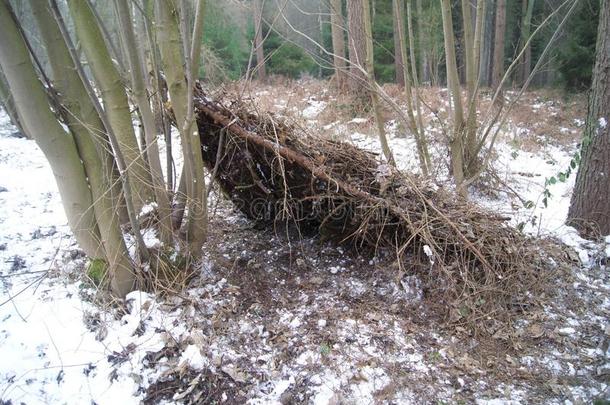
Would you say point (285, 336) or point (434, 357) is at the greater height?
point (285, 336)

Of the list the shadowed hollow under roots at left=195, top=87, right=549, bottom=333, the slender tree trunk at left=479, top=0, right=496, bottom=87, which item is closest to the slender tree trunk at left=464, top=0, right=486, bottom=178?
the shadowed hollow under roots at left=195, top=87, right=549, bottom=333

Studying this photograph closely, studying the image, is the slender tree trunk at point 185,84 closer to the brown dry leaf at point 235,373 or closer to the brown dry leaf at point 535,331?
the brown dry leaf at point 235,373

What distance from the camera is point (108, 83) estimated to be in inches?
111

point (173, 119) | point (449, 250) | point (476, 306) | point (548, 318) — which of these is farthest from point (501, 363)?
point (173, 119)

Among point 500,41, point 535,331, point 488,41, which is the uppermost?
point 488,41

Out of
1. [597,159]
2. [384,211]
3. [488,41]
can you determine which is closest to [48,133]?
[384,211]

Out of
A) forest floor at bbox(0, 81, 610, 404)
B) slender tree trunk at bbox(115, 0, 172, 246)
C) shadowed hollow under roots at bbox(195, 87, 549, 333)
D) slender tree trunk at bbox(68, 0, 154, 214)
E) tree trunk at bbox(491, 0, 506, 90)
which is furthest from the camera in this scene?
tree trunk at bbox(491, 0, 506, 90)

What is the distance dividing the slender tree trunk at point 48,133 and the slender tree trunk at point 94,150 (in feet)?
0.24

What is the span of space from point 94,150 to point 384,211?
228 cm

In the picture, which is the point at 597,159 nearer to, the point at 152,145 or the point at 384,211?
the point at 384,211

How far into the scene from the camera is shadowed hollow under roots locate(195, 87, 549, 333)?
2.97 m

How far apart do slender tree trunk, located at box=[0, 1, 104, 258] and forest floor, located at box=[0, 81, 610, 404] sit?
0.28 m

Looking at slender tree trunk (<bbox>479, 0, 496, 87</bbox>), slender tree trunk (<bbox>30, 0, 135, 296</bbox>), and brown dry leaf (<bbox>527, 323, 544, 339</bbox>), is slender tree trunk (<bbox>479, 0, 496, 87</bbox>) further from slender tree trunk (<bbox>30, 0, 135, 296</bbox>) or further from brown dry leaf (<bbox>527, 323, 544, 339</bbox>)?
slender tree trunk (<bbox>30, 0, 135, 296</bbox>)

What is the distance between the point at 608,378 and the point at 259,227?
292 centimetres
